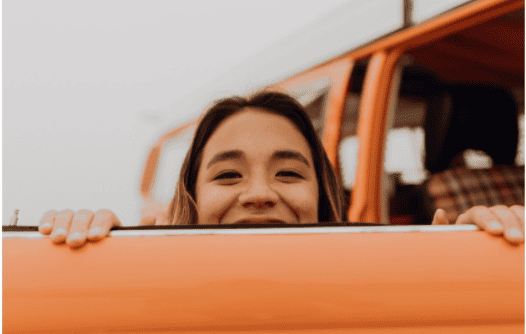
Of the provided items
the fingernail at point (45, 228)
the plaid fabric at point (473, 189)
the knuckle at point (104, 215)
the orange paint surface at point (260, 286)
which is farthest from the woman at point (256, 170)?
the plaid fabric at point (473, 189)

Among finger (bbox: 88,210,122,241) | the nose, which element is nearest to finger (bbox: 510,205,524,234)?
the nose

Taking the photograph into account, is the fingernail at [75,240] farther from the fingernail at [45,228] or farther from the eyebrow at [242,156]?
the eyebrow at [242,156]

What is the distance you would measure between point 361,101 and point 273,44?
893 millimetres

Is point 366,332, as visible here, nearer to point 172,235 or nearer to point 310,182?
point 172,235

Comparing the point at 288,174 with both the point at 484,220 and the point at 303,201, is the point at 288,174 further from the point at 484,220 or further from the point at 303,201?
the point at 484,220

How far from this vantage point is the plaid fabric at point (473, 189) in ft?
6.72

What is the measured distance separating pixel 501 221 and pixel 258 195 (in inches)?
26.1

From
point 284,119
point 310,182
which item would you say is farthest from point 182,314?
point 284,119

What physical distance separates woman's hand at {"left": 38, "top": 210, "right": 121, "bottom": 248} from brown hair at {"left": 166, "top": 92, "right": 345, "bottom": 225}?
2.41 ft

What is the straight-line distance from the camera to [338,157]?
81.5 inches

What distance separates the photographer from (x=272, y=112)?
162cm

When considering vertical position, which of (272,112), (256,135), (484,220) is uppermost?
(272,112)

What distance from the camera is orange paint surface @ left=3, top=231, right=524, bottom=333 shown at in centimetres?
59

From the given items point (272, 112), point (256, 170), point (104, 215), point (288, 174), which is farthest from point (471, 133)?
point (104, 215)
